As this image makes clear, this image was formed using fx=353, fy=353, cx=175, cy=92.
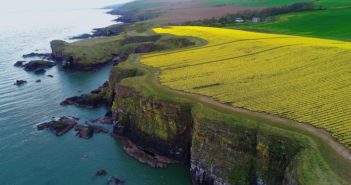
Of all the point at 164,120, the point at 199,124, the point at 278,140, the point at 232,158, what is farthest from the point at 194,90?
the point at 278,140

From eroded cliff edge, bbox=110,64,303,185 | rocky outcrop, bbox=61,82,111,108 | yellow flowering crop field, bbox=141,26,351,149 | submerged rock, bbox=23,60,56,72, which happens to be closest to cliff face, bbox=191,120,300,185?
eroded cliff edge, bbox=110,64,303,185

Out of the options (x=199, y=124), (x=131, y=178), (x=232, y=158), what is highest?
(x=199, y=124)

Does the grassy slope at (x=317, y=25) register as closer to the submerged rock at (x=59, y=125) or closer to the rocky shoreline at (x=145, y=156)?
the rocky shoreline at (x=145, y=156)

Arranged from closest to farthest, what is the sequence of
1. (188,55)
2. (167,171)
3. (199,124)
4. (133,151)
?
(199,124), (167,171), (133,151), (188,55)

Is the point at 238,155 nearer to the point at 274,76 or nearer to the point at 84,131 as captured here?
the point at 274,76

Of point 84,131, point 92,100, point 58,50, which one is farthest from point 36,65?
point 84,131

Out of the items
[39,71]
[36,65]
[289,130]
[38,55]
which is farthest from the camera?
[38,55]

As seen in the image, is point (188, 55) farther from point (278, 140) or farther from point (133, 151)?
point (278, 140)

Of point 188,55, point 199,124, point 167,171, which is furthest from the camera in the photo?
point 188,55
